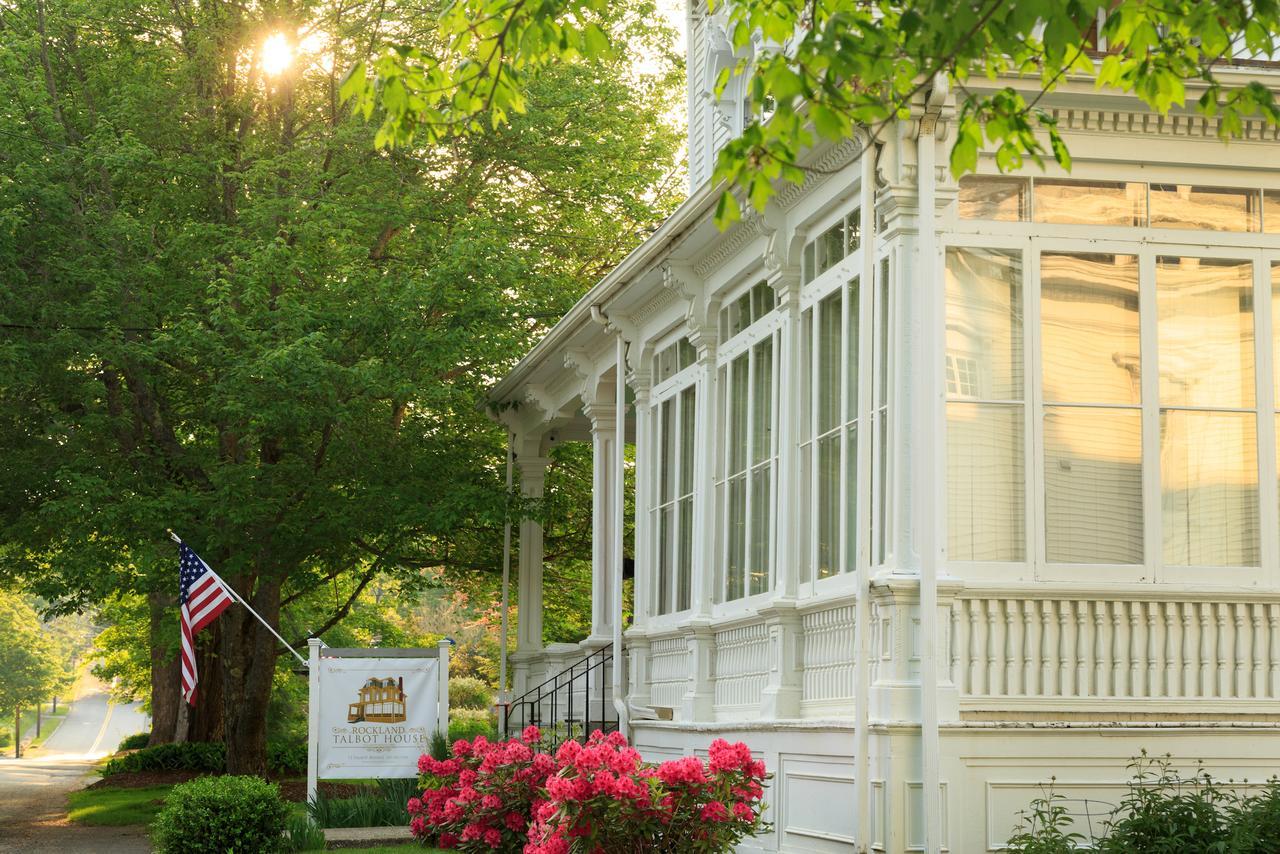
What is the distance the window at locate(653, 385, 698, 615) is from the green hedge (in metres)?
13.3

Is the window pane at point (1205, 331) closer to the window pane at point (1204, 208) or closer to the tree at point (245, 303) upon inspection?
the window pane at point (1204, 208)

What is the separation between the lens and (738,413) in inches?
538

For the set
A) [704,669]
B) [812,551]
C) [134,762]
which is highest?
[812,551]

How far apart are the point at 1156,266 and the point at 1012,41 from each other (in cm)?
487

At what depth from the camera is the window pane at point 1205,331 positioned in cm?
1034

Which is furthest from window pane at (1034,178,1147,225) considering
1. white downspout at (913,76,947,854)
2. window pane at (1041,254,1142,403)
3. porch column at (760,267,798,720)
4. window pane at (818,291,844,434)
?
porch column at (760,267,798,720)

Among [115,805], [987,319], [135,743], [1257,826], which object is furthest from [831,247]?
[135,743]

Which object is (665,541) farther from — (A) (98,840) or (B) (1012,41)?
(B) (1012,41)

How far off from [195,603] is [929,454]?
9115mm

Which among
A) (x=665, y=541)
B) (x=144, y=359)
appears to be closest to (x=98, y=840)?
(x=144, y=359)

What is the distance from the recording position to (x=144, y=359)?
18719mm

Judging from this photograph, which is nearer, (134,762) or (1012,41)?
(1012,41)

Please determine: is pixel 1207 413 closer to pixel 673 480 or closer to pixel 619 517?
pixel 673 480

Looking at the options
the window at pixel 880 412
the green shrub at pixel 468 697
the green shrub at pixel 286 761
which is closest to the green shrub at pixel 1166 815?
the window at pixel 880 412
